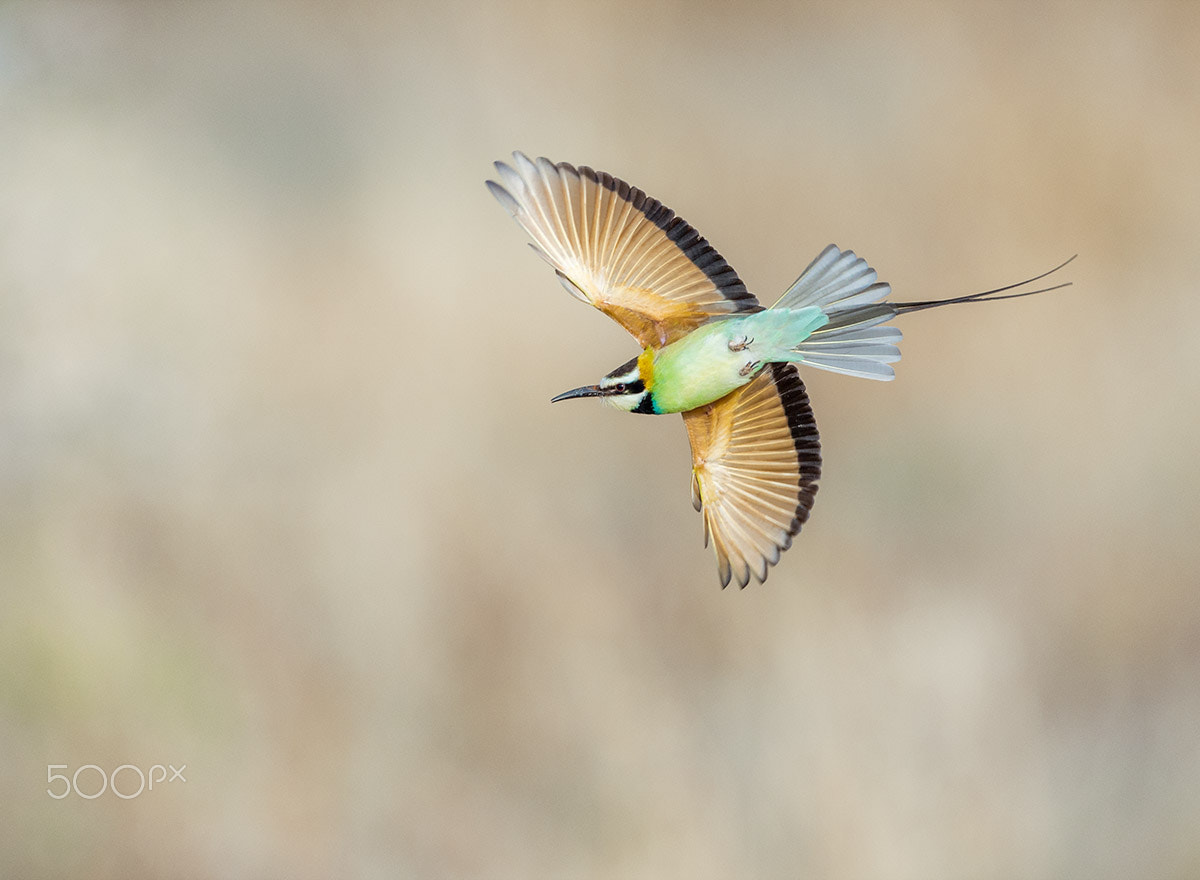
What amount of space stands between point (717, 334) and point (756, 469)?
83 millimetres

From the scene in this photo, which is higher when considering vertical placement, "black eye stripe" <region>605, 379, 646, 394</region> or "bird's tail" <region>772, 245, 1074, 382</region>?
"bird's tail" <region>772, 245, 1074, 382</region>

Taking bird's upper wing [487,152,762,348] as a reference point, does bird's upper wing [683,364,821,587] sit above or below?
below

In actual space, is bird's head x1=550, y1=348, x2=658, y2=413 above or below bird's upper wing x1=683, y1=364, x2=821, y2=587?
above

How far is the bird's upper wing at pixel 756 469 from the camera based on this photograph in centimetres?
45

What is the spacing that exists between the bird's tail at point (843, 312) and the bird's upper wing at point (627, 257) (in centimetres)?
4

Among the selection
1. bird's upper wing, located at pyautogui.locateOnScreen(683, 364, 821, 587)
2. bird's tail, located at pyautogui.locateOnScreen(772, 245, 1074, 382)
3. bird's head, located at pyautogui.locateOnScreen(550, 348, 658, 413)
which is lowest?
bird's upper wing, located at pyautogui.locateOnScreen(683, 364, 821, 587)

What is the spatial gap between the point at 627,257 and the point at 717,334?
0.20ft

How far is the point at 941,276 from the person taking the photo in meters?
1.58

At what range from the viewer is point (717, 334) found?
41cm

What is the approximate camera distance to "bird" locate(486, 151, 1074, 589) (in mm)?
387

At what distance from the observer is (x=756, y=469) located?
47 cm

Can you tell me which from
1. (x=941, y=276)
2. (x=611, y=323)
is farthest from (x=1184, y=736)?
(x=611, y=323)

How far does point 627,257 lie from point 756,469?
0.10 metres

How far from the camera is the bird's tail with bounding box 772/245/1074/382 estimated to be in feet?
1.23
